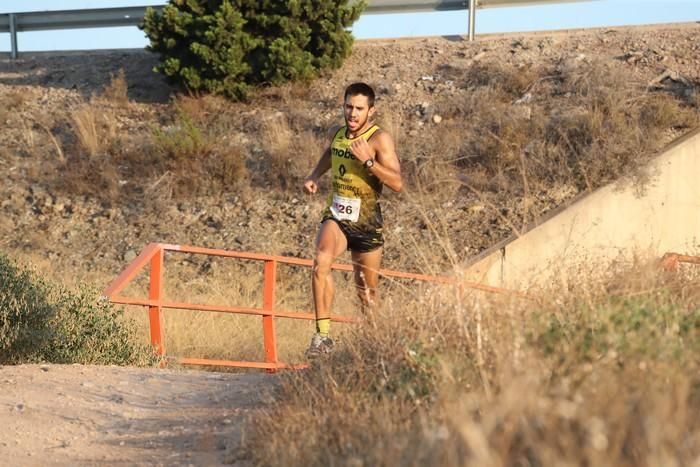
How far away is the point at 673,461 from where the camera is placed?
3.55m

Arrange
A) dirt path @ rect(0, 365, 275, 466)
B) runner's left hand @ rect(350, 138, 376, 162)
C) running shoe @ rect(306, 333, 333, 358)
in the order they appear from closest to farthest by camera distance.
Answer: dirt path @ rect(0, 365, 275, 466)
running shoe @ rect(306, 333, 333, 358)
runner's left hand @ rect(350, 138, 376, 162)

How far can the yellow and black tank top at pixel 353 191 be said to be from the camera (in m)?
9.38

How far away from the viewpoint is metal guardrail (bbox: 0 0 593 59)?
854 inches

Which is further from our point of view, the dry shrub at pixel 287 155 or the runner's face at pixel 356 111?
the dry shrub at pixel 287 155

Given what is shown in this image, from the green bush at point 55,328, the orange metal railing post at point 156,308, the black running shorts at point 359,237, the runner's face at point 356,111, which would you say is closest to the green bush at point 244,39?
the orange metal railing post at point 156,308

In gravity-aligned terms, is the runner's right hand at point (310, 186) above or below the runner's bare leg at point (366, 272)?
above

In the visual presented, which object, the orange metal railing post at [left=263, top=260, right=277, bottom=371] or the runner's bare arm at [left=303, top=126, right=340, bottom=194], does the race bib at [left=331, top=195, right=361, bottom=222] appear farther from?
the orange metal railing post at [left=263, top=260, right=277, bottom=371]

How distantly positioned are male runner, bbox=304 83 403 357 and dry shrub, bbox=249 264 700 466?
198 cm

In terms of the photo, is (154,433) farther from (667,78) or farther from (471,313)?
(667,78)

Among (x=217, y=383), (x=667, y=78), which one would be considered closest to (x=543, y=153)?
(x=667, y=78)

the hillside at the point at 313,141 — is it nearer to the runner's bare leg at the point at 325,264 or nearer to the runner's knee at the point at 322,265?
the runner's bare leg at the point at 325,264

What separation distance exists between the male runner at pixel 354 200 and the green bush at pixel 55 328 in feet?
7.12

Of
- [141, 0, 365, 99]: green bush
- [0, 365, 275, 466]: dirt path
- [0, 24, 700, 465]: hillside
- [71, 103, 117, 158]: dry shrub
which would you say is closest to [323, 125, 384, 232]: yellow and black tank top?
[0, 365, 275, 466]: dirt path

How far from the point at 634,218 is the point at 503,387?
12967mm
